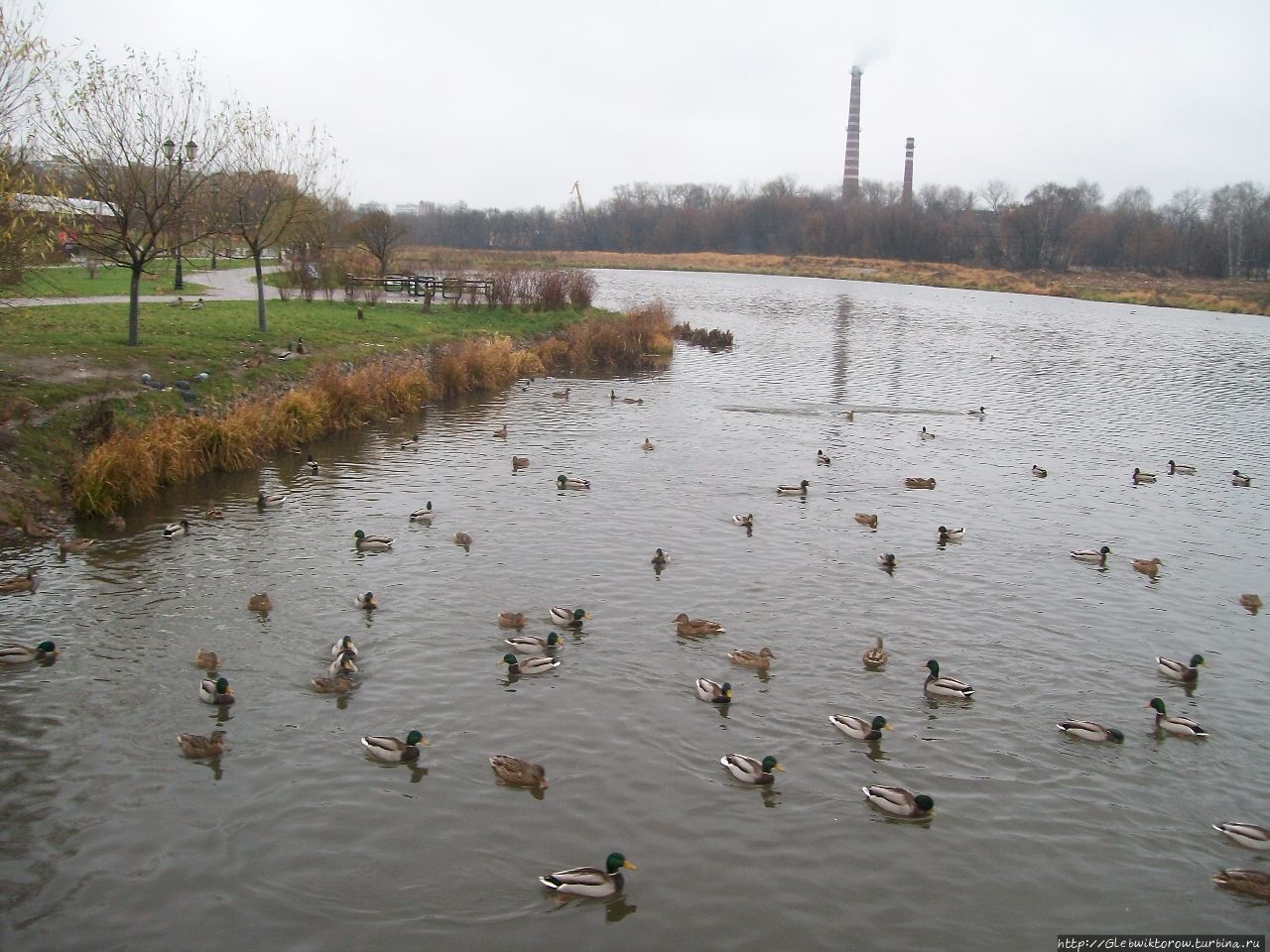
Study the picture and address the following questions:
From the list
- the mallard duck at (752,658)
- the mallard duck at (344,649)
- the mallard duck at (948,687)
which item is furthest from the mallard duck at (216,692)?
the mallard duck at (948,687)

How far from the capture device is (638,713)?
11.7 m

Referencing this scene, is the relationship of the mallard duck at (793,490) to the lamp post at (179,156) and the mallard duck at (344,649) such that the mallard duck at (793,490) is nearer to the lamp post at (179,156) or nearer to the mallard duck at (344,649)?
the mallard duck at (344,649)

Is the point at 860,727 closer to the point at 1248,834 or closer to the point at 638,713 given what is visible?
the point at 638,713

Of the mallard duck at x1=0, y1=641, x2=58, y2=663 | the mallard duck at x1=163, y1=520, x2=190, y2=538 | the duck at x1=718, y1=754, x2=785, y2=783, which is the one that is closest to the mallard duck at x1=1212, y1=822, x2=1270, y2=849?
the duck at x1=718, y1=754, x2=785, y2=783

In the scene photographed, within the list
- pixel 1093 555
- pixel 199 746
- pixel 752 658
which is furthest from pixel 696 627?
pixel 1093 555

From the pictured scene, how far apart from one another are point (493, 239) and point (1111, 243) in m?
81.6

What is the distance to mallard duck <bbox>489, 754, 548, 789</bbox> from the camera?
1005 centimetres

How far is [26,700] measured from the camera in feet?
36.7

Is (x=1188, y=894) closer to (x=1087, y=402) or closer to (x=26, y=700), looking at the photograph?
(x=26, y=700)

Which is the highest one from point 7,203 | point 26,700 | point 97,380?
point 7,203

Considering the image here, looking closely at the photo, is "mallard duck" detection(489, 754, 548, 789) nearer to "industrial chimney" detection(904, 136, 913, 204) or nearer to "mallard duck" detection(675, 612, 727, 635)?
"mallard duck" detection(675, 612, 727, 635)

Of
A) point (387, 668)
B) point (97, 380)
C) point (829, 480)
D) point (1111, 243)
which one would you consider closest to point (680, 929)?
point (387, 668)

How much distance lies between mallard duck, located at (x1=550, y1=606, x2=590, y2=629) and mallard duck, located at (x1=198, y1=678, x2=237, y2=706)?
445 centimetres

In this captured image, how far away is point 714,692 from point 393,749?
12.8ft
